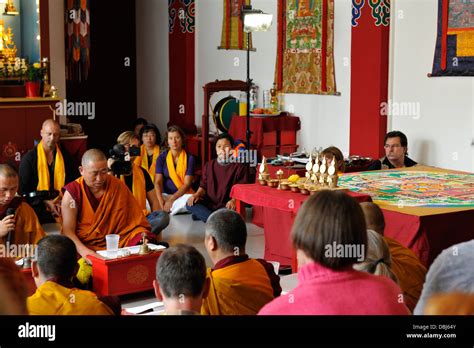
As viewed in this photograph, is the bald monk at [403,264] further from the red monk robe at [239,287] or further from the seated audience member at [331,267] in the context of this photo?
the seated audience member at [331,267]

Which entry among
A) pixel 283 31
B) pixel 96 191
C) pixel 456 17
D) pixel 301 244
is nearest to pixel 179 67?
pixel 283 31

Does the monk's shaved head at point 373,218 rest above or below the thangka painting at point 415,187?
above

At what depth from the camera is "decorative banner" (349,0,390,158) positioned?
9.24 m

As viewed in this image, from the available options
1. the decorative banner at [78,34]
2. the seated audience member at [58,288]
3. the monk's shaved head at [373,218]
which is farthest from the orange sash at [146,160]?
the seated audience member at [58,288]

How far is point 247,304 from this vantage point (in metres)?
3.78

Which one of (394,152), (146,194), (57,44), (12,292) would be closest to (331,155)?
(394,152)

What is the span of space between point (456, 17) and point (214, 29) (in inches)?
188

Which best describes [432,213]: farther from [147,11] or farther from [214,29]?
[147,11]

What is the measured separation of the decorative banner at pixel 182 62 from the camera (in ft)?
42.2

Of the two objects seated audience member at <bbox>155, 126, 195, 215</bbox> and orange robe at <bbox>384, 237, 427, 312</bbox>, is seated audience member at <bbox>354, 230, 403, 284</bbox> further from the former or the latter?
seated audience member at <bbox>155, 126, 195, 215</bbox>

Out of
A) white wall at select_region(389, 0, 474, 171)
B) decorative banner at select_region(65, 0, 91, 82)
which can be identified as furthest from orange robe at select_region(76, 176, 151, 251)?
decorative banner at select_region(65, 0, 91, 82)

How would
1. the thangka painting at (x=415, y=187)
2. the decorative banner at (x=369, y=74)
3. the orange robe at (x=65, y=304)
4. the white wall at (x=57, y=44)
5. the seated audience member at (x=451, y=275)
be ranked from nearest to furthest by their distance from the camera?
1. the seated audience member at (x=451, y=275)
2. the orange robe at (x=65, y=304)
3. the thangka painting at (x=415, y=187)
4. the decorative banner at (x=369, y=74)
5. the white wall at (x=57, y=44)

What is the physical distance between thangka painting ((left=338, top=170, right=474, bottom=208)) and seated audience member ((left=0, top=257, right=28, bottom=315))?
404cm

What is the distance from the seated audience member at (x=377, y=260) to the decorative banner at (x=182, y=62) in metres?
9.19
